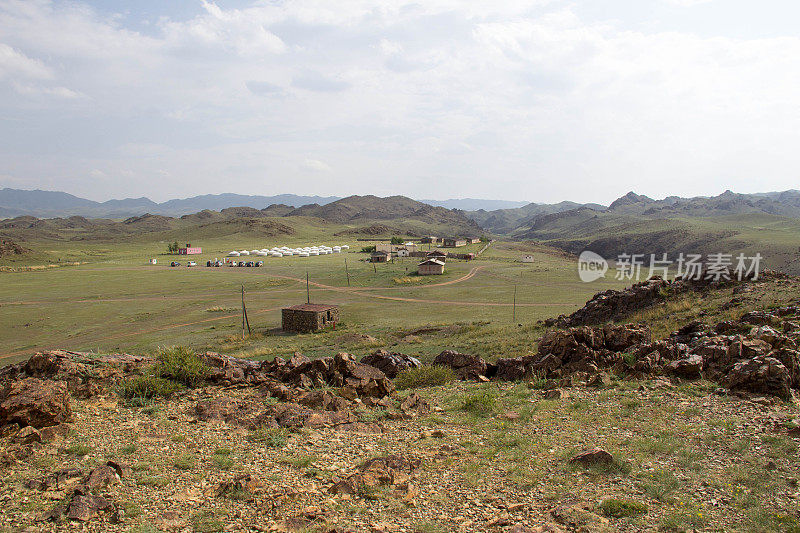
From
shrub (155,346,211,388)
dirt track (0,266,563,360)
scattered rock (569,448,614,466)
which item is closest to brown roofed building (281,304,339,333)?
dirt track (0,266,563,360)

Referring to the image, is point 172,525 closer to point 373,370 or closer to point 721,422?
point 373,370

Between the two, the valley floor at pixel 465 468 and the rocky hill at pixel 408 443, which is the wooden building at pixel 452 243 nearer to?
the rocky hill at pixel 408 443

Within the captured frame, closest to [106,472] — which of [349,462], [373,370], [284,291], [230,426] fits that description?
[230,426]

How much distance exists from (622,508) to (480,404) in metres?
4.64

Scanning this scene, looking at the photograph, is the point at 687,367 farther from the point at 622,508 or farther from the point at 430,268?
the point at 430,268

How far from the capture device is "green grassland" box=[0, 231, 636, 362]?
92.2ft

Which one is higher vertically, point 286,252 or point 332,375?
point 332,375

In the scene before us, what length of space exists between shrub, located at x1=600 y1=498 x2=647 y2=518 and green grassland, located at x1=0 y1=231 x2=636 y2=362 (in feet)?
46.8

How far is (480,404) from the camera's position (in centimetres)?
1077

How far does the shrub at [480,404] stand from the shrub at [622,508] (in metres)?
4.15

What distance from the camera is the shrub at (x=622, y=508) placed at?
620cm

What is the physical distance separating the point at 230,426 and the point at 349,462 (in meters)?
2.94

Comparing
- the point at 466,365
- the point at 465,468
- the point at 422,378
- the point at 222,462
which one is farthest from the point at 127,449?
the point at 466,365

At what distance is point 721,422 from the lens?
8.84 m
